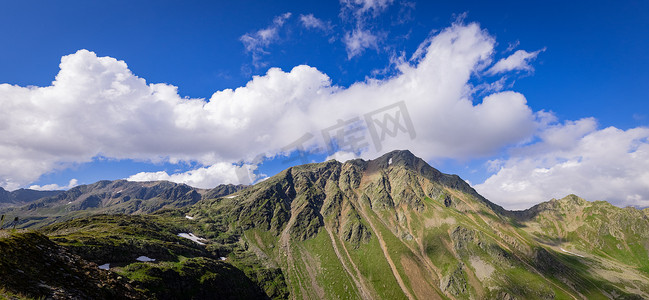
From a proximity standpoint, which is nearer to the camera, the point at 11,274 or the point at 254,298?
the point at 11,274

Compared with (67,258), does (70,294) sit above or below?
below

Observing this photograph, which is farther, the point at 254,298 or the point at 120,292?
the point at 254,298

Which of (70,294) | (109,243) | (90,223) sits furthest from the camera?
(90,223)

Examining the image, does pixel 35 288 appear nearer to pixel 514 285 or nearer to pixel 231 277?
pixel 231 277

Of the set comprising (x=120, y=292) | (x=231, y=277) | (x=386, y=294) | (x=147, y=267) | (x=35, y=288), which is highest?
(x=35, y=288)

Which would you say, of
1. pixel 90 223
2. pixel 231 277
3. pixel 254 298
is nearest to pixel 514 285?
pixel 254 298

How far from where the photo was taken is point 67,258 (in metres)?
28.6

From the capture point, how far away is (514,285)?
192 m

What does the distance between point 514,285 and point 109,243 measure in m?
260

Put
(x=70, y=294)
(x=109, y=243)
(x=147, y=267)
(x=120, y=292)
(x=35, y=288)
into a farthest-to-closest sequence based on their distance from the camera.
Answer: (x=109, y=243) < (x=147, y=267) < (x=120, y=292) < (x=70, y=294) < (x=35, y=288)

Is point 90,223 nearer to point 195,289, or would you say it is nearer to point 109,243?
point 109,243

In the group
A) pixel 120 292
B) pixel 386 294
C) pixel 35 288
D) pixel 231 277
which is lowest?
pixel 386 294

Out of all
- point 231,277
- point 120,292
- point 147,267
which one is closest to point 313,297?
point 231,277

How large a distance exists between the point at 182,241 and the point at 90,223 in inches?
2297
